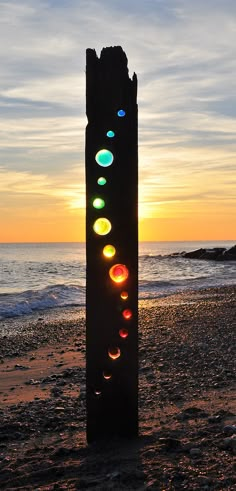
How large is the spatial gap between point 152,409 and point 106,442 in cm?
129

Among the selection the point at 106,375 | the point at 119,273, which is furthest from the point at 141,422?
the point at 119,273

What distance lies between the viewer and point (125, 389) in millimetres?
4531

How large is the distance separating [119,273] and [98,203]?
25.8 inches

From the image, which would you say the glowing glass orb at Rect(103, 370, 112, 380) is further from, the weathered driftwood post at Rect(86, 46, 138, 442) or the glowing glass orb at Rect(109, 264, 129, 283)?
the glowing glass orb at Rect(109, 264, 129, 283)

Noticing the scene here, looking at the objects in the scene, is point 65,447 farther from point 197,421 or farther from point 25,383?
point 25,383

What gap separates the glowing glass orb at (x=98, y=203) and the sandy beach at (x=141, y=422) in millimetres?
2098

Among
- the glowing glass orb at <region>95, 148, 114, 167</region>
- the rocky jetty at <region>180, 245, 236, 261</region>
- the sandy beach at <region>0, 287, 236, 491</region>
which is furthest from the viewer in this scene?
the rocky jetty at <region>180, 245, 236, 261</region>

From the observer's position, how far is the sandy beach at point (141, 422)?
12.5 ft

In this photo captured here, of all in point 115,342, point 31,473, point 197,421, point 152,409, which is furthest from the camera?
point 152,409

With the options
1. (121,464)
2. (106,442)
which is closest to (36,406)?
(106,442)

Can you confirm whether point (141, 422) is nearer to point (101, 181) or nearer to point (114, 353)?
point (114, 353)

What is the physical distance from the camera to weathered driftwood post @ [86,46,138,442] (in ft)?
14.8

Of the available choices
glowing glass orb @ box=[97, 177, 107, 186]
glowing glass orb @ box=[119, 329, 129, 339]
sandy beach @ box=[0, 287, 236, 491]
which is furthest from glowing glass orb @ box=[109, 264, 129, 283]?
sandy beach @ box=[0, 287, 236, 491]

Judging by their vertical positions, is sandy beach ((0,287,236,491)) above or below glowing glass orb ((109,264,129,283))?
below
